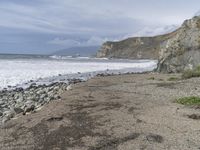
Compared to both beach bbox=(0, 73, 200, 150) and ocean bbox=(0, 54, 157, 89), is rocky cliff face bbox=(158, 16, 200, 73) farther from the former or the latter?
beach bbox=(0, 73, 200, 150)

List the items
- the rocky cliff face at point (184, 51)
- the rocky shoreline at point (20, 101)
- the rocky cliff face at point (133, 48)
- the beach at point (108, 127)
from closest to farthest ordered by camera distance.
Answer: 1. the beach at point (108, 127)
2. the rocky shoreline at point (20, 101)
3. the rocky cliff face at point (184, 51)
4. the rocky cliff face at point (133, 48)

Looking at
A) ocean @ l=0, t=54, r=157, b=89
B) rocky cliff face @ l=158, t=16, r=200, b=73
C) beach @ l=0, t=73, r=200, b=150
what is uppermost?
rocky cliff face @ l=158, t=16, r=200, b=73

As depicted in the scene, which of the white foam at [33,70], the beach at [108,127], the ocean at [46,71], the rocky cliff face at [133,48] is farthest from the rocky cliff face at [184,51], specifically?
the rocky cliff face at [133,48]

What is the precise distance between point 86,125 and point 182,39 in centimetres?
2288

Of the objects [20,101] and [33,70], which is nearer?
[20,101]

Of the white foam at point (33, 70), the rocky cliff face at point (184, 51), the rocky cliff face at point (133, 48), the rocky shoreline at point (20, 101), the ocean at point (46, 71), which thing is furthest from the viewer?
the rocky cliff face at point (133, 48)

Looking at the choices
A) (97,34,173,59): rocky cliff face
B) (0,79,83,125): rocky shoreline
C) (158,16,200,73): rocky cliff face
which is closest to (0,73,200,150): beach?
(0,79,83,125): rocky shoreline

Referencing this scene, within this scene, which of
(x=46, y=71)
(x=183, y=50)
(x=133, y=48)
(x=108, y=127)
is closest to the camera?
(x=108, y=127)

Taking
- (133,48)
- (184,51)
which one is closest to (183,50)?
(184,51)

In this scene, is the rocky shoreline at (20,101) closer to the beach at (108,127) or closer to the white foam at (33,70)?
the beach at (108,127)

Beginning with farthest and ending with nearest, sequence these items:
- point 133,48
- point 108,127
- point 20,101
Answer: point 133,48
point 20,101
point 108,127

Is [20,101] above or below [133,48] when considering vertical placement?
below

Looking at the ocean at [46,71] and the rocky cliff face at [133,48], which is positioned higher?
the rocky cliff face at [133,48]

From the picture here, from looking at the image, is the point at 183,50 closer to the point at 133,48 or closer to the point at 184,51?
the point at 184,51
